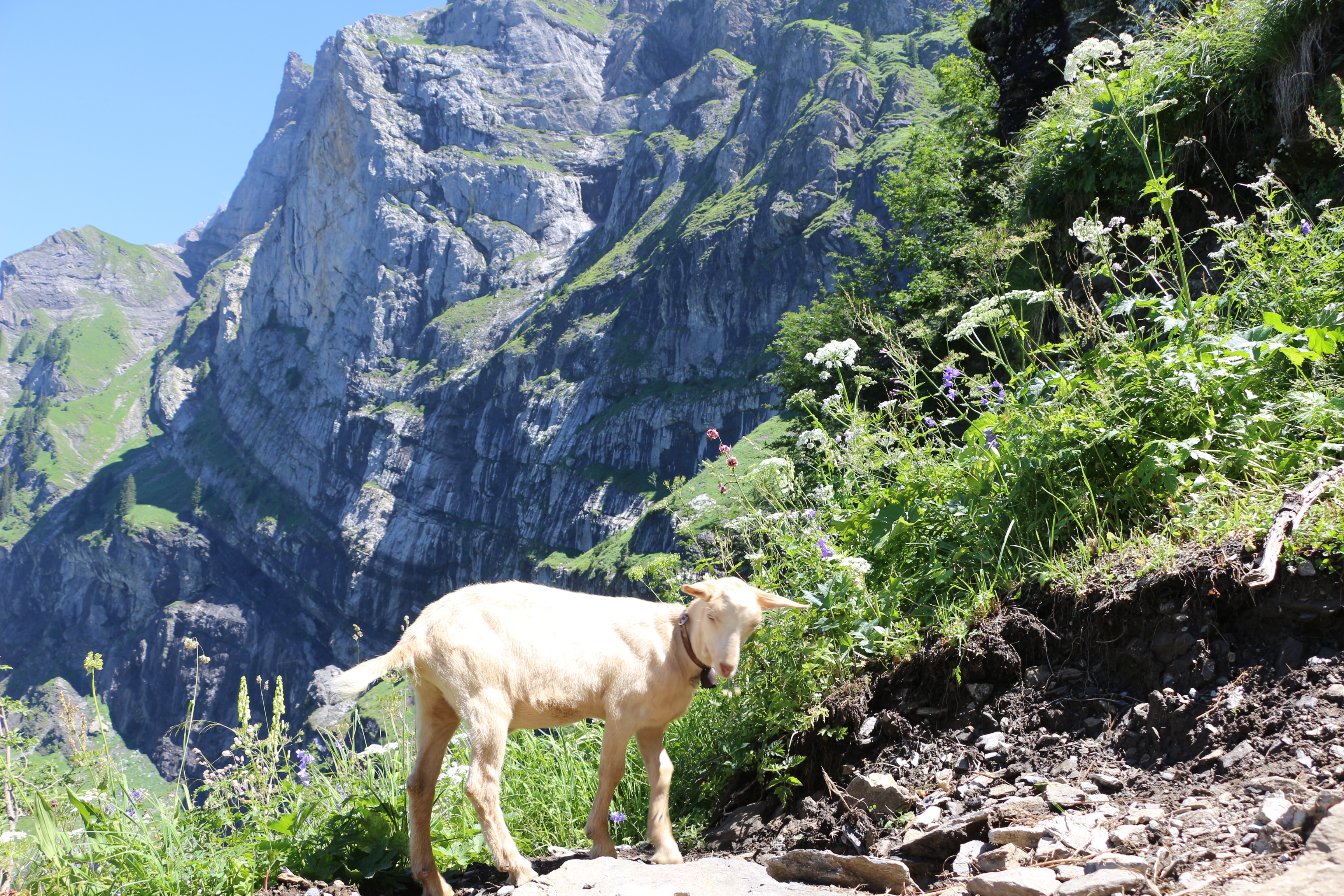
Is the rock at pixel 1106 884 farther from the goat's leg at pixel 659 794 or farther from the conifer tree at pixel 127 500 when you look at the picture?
the conifer tree at pixel 127 500

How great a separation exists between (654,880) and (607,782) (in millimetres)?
915

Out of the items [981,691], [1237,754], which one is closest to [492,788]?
[981,691]

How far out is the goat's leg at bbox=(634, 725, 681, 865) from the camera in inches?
161

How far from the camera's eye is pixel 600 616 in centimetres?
445

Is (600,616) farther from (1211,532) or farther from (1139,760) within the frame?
(1211,532)

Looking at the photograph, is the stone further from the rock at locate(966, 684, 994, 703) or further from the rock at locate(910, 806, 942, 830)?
the rock at locate(966, 684, 994, 703)

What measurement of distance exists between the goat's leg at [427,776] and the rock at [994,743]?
2842 mm

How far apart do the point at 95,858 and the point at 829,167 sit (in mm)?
122700

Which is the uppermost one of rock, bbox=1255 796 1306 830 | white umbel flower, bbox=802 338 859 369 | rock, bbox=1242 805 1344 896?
white umbel flower, bbox=802 338 859 369

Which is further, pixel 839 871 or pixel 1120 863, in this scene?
pixel 839 871

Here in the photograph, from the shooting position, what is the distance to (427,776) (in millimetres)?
4027

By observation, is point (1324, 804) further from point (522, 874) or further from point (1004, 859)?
point (522, 874)

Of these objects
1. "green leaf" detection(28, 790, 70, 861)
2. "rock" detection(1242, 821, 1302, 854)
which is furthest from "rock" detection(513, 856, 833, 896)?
"green leaf" detection(28, 790, 70, 861)

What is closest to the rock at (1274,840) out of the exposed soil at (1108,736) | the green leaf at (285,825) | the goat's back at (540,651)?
the exposed soil at (1108,736)
